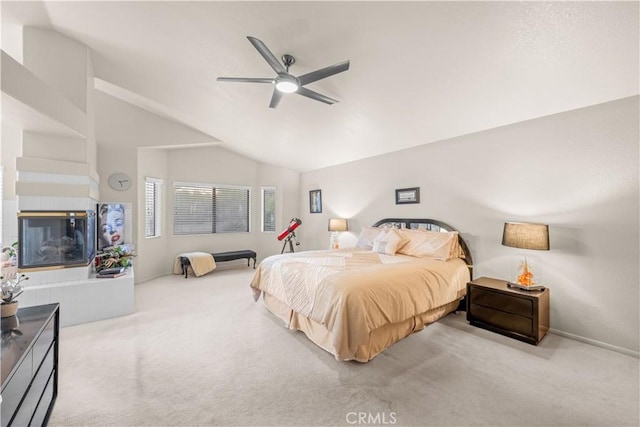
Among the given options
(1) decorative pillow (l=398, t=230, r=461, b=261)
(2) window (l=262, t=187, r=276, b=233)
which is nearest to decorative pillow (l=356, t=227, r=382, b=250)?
(1) decorative pillow (l=398, t=230, r=461, b=261)

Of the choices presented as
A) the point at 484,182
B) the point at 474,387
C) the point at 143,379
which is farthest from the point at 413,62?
the point at 143,379

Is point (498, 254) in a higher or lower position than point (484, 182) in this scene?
lower

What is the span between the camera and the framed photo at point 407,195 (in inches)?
172

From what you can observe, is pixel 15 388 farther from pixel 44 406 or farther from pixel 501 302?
pixel 501 302

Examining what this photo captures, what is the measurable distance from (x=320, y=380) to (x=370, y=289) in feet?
2.77

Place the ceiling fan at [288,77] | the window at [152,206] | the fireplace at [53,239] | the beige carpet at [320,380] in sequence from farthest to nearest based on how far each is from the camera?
the window at [152,206] < the fireplace at [53,239] < the ceiling fan at [288,77] < the beige carpet at [320,380]

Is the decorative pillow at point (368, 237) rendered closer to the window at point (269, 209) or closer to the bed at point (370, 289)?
the bed at point (370, 289)

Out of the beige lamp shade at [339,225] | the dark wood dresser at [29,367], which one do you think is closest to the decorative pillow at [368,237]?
the beige lamp shade at [339,225]

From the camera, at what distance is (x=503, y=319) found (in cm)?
288

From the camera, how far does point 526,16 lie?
76.6 inches

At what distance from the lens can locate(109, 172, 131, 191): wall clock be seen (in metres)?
4.84

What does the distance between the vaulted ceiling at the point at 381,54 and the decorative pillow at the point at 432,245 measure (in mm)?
1460

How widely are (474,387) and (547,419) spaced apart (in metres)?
0.43

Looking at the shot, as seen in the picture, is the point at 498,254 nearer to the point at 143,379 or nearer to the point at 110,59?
the point at 143,379
